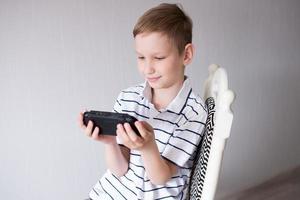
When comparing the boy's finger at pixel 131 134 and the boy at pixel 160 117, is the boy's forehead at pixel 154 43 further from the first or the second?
the boy's finger at pixel 131 134

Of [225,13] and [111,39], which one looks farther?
[225,13]

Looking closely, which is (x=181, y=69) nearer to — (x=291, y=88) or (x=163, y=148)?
(x=163, y=148)

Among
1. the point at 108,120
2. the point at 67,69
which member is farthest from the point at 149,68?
the point at 67,69

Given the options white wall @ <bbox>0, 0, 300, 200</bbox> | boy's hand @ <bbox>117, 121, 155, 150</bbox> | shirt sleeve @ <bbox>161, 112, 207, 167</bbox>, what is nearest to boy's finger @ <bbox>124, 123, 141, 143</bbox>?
boy's hand @ <bbox>117, 121, 155, 150</bbox>

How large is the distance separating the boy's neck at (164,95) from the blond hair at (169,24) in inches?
3.7

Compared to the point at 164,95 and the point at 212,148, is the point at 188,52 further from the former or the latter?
Result: the point at 212,148

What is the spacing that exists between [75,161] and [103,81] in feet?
0.91

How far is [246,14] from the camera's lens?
1710mm

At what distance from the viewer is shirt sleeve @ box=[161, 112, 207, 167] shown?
86 centimetres

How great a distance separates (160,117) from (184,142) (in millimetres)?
86

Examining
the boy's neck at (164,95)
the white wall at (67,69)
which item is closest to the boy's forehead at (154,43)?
the boy's neck at (164,95)

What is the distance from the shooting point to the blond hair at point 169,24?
2.72ft

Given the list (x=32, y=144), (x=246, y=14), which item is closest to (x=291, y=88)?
(x=246, y=14)

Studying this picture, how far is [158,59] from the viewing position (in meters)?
0.85
